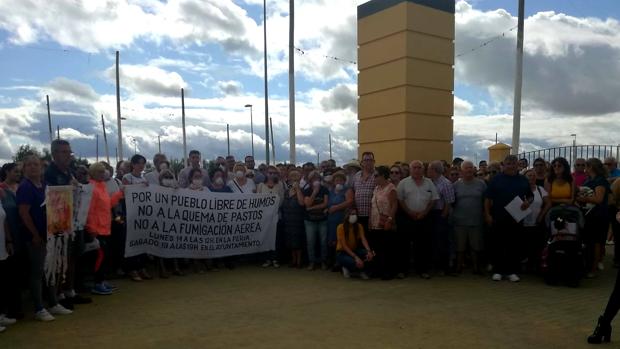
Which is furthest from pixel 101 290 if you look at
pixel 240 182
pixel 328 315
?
pixel 328 315

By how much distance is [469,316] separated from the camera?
576cm

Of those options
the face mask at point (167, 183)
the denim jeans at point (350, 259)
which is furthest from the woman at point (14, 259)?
the denim jeans at point (350, 259)

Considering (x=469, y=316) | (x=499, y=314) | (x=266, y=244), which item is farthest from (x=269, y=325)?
(x=266, y=244)

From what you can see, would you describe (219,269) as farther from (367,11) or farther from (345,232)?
(367,11)

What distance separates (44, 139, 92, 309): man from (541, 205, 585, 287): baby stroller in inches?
250

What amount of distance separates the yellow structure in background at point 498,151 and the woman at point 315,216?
21.7ft

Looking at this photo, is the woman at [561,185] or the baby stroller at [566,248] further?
the woman at [561,185]

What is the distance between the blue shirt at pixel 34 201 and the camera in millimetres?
5555

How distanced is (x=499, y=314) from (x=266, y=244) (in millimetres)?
4608

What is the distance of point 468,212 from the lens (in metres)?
8.10

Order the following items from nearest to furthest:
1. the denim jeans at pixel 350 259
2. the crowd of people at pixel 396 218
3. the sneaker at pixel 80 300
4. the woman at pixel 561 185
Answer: the sneaker at pixel 80 300 < the crowd of people at pixel 396 218 < the woman at pixel 561 185 < the denim jeans at pixel 350 259

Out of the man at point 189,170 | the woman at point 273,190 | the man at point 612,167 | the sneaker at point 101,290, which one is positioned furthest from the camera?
the man at point 612,167

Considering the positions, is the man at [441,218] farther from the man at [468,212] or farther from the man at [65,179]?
the man at [65,179]

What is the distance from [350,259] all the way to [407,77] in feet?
16.3
